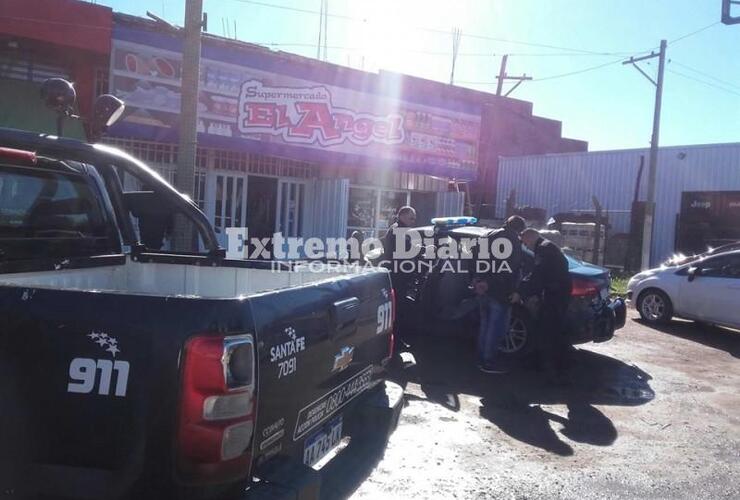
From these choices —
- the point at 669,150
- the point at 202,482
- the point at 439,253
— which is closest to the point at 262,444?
the point at 202,482

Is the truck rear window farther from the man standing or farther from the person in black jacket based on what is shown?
the person in black jacket

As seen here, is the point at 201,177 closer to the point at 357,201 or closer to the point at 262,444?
the point at 357,201

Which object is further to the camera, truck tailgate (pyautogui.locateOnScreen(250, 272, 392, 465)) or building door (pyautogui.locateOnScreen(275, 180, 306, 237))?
building door (pyautogui.locateOnScreen(275, 180, 306, 237))

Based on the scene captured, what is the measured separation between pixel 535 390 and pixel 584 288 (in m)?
1.59

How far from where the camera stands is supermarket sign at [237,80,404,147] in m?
12.8

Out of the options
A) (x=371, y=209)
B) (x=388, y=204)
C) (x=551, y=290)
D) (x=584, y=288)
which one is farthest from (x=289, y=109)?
(x=551, y=290)

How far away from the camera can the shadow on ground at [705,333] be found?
9.11 m

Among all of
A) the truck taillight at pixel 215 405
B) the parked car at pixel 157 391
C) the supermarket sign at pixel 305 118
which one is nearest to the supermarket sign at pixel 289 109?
the supermarket sign at pixel 305 118

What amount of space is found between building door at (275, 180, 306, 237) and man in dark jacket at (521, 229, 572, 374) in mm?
8499

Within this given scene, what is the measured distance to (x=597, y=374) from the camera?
7.16 meters

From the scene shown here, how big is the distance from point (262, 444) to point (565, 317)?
5.56 meters

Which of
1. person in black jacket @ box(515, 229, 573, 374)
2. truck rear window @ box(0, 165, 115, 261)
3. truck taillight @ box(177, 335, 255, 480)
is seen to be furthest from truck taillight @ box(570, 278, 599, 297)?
truck taillight @ box(177, 335, 255, 480)

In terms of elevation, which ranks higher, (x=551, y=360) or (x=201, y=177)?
(x=201, y=177)

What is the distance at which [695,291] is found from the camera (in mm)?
9820
